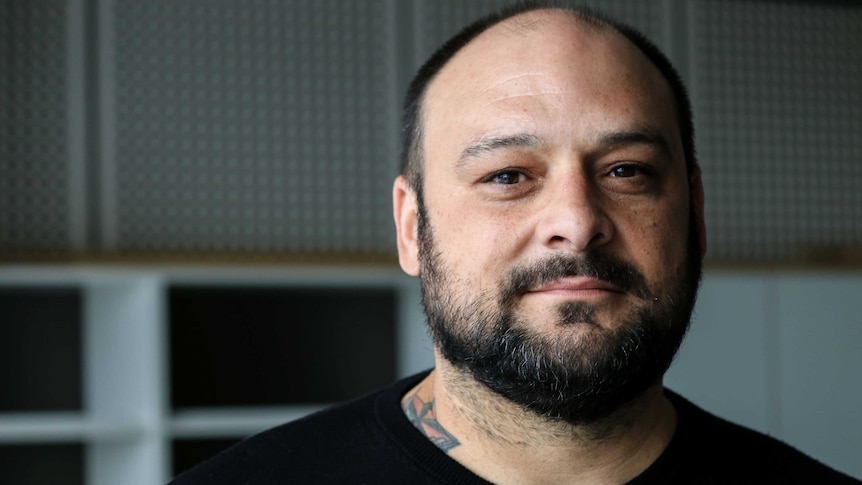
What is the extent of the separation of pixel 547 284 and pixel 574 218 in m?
0.08

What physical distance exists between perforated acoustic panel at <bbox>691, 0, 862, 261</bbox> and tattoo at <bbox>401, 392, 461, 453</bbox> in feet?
8.30

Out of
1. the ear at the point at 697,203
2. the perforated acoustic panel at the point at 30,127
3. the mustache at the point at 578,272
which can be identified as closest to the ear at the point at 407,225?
the mustache at the point at 578,272

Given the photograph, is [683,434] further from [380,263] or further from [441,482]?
[380,263]

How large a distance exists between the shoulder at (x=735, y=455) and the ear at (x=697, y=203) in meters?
→ 0.23

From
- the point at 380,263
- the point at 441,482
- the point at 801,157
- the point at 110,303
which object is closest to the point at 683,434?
the point at 441,482

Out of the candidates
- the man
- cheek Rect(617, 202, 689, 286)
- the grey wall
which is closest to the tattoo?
the man

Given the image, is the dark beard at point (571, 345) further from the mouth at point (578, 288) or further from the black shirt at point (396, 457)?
the black shirt at point (396, 457)

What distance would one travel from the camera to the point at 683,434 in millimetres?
1422

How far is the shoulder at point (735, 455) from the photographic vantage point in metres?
1.41

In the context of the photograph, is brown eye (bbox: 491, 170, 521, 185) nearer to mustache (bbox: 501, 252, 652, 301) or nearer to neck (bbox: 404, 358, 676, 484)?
mustache (bbox: 501, 252, 652, 301)

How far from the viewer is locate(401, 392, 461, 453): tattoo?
1.39 metres

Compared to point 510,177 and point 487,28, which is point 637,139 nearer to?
point 510,177

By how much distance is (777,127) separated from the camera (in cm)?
392

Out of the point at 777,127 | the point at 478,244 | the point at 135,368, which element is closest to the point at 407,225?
the point at 478,244
